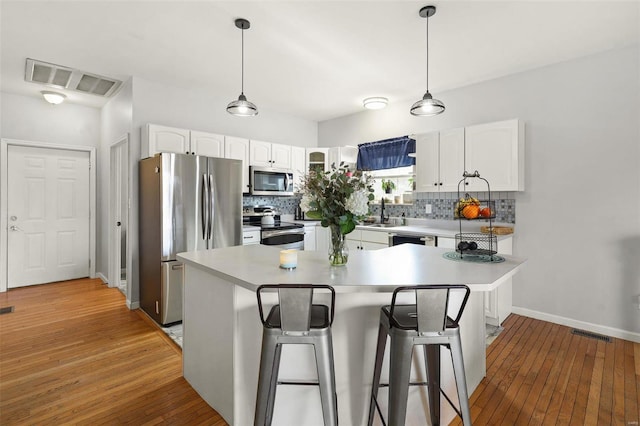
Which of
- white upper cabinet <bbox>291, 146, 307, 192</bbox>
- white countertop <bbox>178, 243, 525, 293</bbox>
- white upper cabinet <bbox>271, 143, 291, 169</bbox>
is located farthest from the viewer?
white upper cabinet <bbox>291, 146, 307, 192</bbox>

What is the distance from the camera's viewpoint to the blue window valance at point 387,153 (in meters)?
4.36

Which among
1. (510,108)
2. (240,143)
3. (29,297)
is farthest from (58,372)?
(510,108)

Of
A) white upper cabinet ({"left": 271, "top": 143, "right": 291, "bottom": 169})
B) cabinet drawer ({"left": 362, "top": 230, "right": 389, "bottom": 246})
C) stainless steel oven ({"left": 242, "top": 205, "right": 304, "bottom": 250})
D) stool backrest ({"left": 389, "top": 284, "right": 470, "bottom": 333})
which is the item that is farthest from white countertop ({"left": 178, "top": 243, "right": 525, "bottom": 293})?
white upper cabinet ({"left": 271, "top": 143, "right": 291, "bottom": 169})

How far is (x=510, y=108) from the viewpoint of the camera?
3.56 metres

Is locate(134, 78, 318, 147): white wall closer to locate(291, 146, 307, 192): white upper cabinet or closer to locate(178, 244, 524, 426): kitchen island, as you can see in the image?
locate(291, 146, 307, 192): white upper cabinet

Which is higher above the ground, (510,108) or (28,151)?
(510,108)

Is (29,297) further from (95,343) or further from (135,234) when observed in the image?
(95,343)

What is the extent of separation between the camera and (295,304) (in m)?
1.35

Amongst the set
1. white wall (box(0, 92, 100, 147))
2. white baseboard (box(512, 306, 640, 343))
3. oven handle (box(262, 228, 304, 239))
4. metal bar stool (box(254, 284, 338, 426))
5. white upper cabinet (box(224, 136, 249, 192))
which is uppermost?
white wall (box(0, 92, 100, 147))

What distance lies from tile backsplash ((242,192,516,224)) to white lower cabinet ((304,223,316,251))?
2.34ft

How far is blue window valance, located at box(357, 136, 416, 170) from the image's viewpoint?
4363 mm

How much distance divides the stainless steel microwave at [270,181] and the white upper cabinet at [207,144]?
51 cm

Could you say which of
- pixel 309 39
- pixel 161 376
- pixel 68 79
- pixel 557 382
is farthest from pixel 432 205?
pixel 68 79

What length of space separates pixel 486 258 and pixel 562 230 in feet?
6.48
